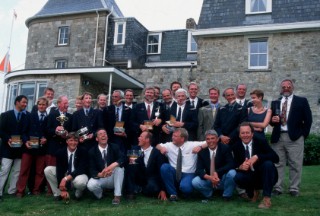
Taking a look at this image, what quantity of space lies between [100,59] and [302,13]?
39.3ft

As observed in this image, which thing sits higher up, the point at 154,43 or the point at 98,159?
the point at 154,43

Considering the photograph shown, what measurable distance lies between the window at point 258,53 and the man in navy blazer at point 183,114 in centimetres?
1047

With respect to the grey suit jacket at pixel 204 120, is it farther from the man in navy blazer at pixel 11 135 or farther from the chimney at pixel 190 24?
the chimney at pixel 190 24

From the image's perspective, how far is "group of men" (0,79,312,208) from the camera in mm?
5863

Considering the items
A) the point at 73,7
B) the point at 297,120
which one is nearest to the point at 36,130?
the point at 297,120

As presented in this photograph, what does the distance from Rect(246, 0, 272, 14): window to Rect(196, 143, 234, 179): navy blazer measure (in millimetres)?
12471

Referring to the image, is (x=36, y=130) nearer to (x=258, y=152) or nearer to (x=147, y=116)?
(x=147, y=116)

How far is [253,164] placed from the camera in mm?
5605

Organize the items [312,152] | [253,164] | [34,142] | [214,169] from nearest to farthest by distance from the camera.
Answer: [253,164]
[214,169]
[34,142]
[312,152]

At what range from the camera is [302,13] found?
15.8 meters

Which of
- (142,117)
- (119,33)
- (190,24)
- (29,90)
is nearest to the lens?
(142,117)

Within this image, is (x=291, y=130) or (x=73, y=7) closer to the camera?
(x=291, y=130)

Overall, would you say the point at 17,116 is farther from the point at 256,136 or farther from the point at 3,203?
the point at 256,136

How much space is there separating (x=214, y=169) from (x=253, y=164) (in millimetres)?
693
